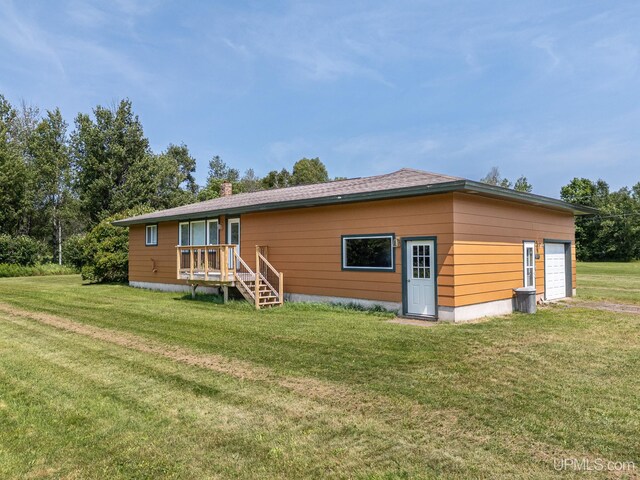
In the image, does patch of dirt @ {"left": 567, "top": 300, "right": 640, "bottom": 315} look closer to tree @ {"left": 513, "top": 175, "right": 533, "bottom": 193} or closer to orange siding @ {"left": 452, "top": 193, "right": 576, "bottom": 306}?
orange siding @ {"left": 452, "top": 193, "right": 576, "bottom": 306}

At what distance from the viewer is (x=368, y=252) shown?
10.1 meters

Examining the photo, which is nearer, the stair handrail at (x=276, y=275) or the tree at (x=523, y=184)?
the stair handrail at (x=276, y=275)

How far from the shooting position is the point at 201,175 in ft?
159

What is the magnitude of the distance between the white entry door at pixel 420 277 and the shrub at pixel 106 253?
14.6 metres

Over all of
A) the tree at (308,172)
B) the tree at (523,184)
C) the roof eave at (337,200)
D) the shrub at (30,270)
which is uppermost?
the tree at (308,172)

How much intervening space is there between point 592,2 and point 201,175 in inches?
1705

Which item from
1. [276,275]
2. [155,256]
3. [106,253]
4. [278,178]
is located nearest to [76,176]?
[106,253]

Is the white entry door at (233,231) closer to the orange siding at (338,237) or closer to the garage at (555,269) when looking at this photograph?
the orange siding at (338,237)

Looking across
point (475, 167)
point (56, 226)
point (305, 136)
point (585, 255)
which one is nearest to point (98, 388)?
point (56, 226)

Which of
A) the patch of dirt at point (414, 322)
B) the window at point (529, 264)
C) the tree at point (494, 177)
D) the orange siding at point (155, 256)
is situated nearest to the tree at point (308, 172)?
the tree at point (494, 177)

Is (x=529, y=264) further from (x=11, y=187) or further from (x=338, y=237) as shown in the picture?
(x=11, y=187)

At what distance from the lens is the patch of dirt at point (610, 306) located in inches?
396

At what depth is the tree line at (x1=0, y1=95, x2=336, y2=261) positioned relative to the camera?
30044 millimetres

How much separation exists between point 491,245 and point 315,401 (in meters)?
7.02
